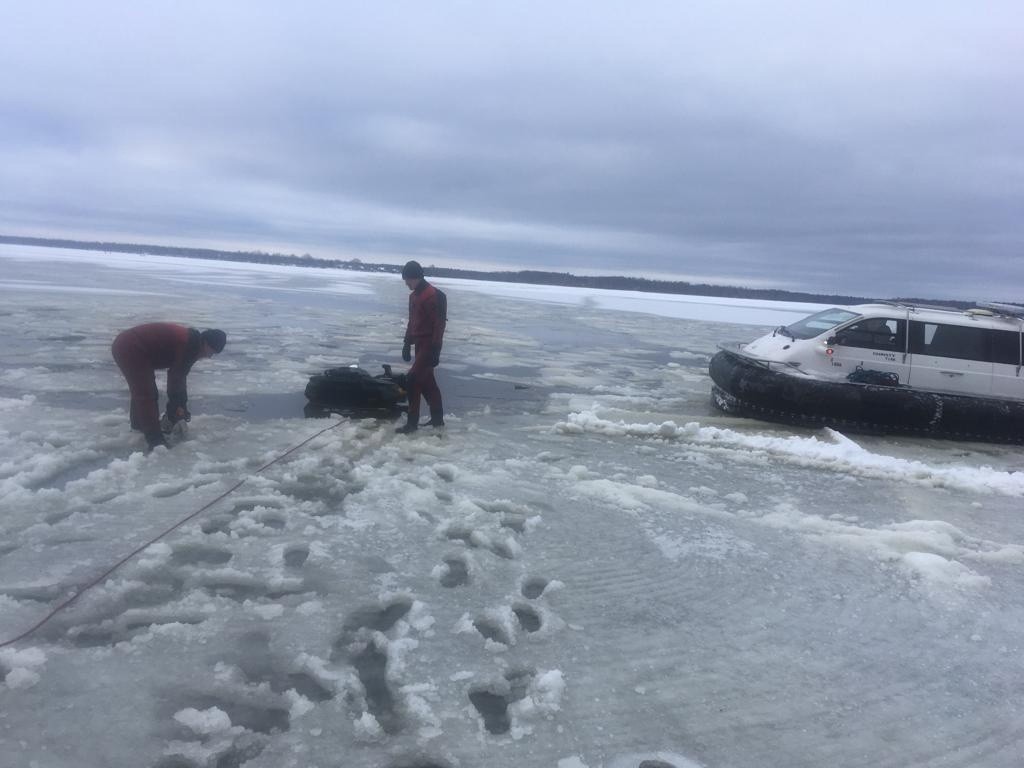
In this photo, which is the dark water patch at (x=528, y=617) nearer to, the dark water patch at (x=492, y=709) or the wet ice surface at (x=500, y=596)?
the wet ice surface at (x=500, y=596)

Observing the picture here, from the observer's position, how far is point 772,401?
8914 millimetres

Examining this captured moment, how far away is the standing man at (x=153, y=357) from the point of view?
6.20 m

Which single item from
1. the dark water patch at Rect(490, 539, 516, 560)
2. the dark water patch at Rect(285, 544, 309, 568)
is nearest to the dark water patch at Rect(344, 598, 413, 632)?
the dark water patch at Rect(285, 544, 309, 568)

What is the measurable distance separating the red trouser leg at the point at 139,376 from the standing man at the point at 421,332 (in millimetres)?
2302

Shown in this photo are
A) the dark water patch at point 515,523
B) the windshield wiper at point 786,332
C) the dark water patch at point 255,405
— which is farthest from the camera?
the windshield wiper at point 786,332

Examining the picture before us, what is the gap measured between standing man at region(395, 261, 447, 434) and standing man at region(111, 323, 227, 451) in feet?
6.15

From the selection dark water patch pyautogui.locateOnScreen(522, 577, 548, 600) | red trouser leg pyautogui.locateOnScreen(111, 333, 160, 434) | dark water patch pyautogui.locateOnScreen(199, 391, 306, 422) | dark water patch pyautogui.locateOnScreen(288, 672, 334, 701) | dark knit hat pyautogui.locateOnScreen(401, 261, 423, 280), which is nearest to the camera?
dark water patch pyautogui.locateOnScreen(288, 672, 334, 701)

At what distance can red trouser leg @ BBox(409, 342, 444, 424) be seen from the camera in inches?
295

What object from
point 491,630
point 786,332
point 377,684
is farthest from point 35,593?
point 786,332

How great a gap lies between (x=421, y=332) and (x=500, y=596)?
3928 millimetres

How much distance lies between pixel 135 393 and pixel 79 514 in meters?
1.74

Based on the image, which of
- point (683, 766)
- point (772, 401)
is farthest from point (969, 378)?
point (683, 766)

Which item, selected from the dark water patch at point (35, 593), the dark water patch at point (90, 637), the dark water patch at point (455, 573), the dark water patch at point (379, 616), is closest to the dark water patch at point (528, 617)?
the dark water patch at point (455, 573)

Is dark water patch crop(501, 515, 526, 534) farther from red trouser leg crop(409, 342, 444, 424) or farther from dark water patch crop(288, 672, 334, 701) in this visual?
red trouser leg crop(409, 342, 444, 424)
